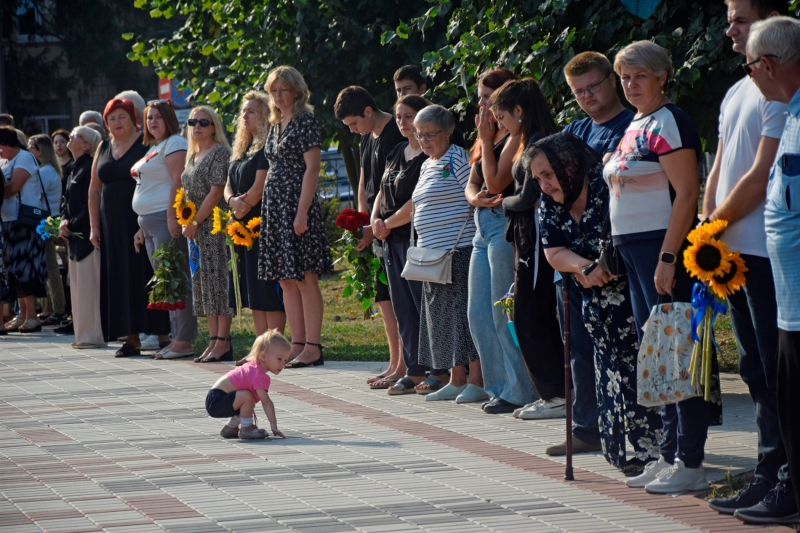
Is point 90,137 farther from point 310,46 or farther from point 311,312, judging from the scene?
point 311,312

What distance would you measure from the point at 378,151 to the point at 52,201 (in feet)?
23.0

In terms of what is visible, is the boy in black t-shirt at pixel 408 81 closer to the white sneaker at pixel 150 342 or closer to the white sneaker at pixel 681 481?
the white sneaker at pixel 150 342

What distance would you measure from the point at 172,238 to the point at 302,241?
181 centimetres

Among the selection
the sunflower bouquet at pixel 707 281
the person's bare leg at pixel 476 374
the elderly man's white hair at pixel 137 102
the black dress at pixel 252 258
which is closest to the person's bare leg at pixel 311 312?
the black dress at pixel 252 258

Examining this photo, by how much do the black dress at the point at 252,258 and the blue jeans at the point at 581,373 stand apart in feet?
15.0

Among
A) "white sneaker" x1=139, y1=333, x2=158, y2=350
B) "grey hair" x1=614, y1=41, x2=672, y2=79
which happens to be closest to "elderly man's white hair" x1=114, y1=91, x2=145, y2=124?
"white sneaker" x1=139, y1=333, x2=158, y2=350

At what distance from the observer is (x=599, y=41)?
8.29 m

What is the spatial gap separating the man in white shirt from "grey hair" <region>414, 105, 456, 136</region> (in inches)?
129

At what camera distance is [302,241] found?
411 inches

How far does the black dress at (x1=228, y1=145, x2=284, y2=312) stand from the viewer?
35.2ft

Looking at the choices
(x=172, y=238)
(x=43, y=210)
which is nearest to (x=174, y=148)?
(x=172, y=238)

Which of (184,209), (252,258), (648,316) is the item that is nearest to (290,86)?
(252,258)

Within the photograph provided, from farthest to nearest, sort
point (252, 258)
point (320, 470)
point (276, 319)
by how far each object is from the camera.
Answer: point (276, 319) < point (252, 258) < point (320, 470)

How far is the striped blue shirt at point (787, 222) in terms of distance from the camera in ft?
15.0
